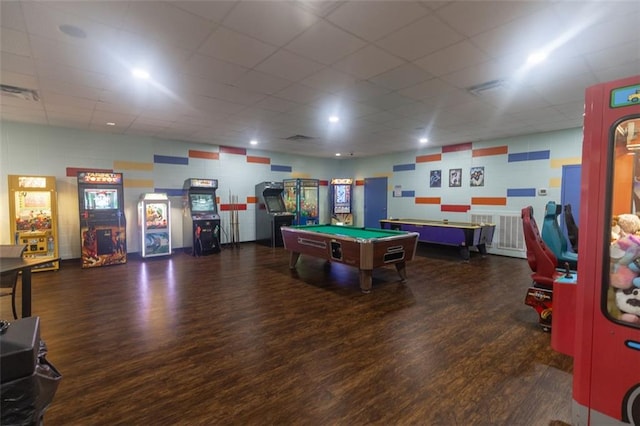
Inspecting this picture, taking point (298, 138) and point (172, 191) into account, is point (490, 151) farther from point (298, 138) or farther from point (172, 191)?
point (172, 191)

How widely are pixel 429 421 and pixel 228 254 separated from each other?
5.89 m

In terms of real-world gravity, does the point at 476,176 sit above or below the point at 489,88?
below

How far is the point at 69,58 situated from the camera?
9.73ft

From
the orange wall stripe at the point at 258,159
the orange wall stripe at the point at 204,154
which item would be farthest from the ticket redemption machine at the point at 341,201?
the orange wall stripe at the point at 204,154

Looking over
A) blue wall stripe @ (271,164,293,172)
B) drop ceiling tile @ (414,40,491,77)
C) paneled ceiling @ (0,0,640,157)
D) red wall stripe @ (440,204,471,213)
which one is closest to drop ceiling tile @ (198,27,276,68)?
paneled ceiling @ (0,0,640,157)

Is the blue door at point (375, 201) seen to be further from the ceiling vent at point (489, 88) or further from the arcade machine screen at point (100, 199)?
the arcade machine screen at point (100, 199)

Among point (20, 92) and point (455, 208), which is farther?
point (455, 208)

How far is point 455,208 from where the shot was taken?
25.2 ft

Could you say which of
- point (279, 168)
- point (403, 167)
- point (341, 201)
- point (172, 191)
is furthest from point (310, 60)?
point (341, 201)

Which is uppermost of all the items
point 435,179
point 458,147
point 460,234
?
point 458,147

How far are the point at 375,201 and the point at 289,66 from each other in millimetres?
6987

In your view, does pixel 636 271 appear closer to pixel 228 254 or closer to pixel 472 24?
pixel 472 24

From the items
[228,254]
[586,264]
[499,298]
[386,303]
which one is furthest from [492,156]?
[228,254]

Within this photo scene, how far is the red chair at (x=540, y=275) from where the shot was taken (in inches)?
120
